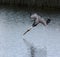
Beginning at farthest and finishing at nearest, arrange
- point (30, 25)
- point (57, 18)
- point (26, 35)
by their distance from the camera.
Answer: point (57, 18)
point (30, 25)
point (26, 35)

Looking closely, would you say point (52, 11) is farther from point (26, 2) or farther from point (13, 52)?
point (13, 52)

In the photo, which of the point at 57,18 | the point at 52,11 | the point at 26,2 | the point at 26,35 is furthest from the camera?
the point at 26,2

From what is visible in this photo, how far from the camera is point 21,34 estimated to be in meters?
4.94

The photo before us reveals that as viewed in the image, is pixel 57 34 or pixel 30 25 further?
pixel 30 25

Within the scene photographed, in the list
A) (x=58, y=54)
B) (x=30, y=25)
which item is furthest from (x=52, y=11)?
(x=58, y=54)

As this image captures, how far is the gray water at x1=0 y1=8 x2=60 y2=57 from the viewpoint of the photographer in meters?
4.27

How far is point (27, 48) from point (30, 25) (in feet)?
3.73

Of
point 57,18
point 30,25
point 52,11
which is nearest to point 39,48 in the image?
point 30,25

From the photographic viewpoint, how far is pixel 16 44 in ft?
14.8

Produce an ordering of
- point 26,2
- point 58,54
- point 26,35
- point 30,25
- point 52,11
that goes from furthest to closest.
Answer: point 26,2
point 52,11
point 30,25
point 26,35
point 58,54

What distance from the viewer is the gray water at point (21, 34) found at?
168 inches

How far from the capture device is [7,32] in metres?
5.04

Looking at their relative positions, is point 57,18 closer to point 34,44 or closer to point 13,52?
point 34,44

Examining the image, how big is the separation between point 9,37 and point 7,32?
0.90ft
